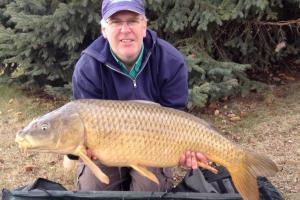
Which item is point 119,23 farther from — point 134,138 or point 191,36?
point 191,36

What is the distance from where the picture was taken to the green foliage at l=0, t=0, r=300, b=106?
356cm

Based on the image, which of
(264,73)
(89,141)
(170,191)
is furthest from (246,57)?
(89,141)

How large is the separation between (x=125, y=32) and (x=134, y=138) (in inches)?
18.4

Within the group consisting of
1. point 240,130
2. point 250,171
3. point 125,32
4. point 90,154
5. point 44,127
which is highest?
point 125,32

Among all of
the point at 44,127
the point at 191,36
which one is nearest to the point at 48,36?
the point at 191,36

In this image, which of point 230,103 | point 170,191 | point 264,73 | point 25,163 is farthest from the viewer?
point 264,73

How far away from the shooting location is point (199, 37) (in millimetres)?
3789

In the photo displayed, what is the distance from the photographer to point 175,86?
2.31m

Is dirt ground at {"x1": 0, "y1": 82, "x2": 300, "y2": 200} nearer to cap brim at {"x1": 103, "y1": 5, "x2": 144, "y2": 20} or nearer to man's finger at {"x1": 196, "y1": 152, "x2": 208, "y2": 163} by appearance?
man's finger at {"x1": 196, "y1": 152, "x2": 208, "y2": 163}

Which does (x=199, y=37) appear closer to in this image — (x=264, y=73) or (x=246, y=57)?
(x=246, y=57)

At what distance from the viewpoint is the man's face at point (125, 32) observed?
206cm

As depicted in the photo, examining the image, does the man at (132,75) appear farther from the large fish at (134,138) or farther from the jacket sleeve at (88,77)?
the large fish at (134,138)

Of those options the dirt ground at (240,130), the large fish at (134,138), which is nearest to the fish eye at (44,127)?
the large fish at (134,138)

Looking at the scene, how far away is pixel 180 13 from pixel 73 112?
1.98 meters
